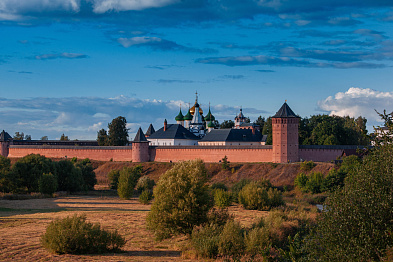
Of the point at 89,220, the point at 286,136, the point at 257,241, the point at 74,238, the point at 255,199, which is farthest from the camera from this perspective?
the point at 286,136

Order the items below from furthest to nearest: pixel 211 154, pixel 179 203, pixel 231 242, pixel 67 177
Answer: pixel 211 154, pixel 67 177, pixel 179 203, pixel 231 242

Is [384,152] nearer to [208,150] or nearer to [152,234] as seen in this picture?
[152,234]

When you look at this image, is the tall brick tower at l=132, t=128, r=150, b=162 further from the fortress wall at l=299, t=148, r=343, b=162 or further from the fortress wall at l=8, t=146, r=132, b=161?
the fortress wall at l=299, t=148, r=343, b=162

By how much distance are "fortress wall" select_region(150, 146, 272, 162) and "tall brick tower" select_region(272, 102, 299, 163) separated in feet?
6.18

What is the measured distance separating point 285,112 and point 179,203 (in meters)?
28.9

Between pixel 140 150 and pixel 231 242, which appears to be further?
pixel 140 150

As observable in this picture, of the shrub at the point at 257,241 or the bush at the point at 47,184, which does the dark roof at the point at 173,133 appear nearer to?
the bush at the point at 47,184

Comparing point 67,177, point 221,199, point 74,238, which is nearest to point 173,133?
point 67,177

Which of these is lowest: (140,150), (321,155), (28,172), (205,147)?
(28,172)

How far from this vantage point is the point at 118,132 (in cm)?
5975

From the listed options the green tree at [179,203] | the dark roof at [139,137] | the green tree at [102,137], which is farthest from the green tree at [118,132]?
the green tree at [179,203]

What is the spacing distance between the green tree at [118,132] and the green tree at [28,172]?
81.7ft

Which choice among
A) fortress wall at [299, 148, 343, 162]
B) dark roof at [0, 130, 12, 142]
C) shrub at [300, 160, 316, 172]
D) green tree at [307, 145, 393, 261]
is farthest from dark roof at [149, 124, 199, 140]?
green tree at [307, 145, 393, 261]

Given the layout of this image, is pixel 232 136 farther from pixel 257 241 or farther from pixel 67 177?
pixel 257 241
